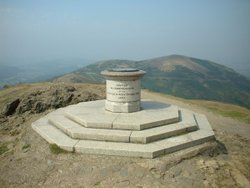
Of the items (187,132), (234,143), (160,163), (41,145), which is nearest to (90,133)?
(41,145)

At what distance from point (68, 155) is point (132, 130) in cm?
236

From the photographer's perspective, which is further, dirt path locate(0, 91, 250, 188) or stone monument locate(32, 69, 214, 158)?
stone monument locate(32, 69, 214, 158)

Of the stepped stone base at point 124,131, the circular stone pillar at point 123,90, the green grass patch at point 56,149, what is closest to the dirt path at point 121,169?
the green grass patch at point 56,149

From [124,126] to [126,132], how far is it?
1.20ft

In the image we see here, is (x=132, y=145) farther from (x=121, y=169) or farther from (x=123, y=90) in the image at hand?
(x=123, y=90)

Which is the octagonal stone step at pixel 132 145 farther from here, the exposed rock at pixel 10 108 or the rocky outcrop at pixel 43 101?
the exposed rock at pixel 10 108

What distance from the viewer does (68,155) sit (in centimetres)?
822

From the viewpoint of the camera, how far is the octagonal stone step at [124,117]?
9.45m

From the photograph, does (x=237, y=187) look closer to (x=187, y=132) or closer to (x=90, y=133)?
(x=187, y=132)

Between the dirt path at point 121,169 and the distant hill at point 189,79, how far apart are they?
280 feet

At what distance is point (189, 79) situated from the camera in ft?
417

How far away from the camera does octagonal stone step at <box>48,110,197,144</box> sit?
871cm

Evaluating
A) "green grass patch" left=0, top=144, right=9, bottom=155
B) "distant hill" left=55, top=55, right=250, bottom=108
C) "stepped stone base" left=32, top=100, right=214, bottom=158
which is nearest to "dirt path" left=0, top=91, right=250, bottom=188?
"stepped stone base" left=32, top=100, right=214, bottom=158

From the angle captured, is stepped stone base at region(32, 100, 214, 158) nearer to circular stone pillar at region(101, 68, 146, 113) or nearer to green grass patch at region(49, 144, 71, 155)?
green grass patch at region(49, 144, 71, 155)
